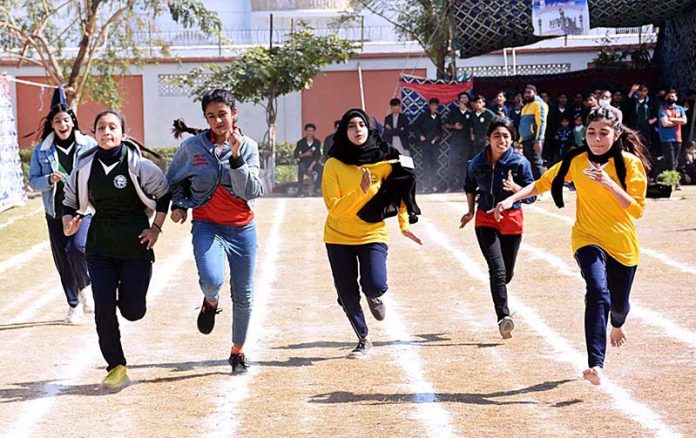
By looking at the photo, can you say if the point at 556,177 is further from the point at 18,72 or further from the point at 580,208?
the point at 18,72

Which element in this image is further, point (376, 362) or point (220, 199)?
point (376, 362)

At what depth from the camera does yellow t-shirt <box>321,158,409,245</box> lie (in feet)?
28.4

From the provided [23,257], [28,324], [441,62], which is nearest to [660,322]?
[28,324]

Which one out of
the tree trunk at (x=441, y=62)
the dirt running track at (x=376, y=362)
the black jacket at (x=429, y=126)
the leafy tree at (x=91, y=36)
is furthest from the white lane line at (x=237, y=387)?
the leafy tree at (x=91, y=36)

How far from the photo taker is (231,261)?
8219 mm

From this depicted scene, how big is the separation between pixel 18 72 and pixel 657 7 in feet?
60.4

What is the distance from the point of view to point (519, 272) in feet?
43.0

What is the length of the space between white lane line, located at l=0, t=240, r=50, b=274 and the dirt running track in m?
0.15

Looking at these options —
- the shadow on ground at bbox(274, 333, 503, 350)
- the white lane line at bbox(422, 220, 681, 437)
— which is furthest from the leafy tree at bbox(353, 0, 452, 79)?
the shadow on ground at bbox(274, 333, 503, 350)

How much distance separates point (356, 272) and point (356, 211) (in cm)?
44

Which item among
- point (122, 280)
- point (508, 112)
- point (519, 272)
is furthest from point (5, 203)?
point (122, 280)

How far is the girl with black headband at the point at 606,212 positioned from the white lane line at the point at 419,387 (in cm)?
94

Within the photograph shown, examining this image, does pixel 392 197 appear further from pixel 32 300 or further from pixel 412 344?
pixel 32 300

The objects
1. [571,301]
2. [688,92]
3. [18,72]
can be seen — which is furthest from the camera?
[18,72]
